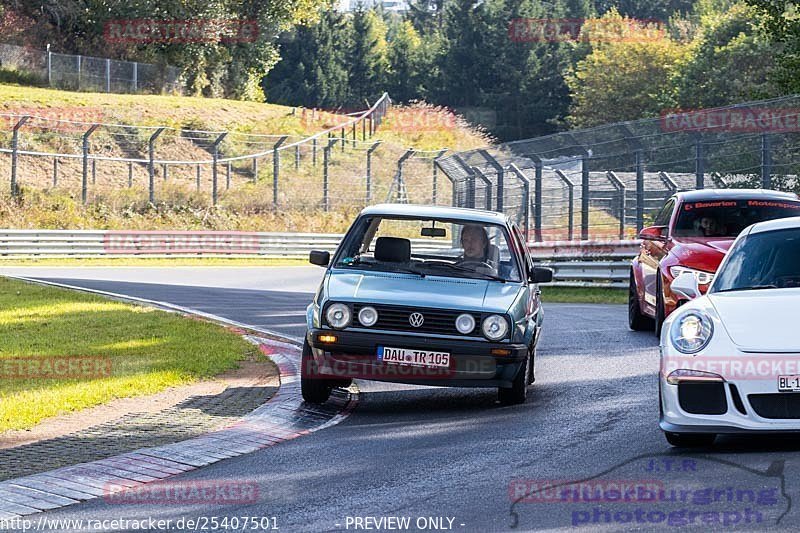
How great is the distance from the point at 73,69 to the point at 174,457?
49.9m

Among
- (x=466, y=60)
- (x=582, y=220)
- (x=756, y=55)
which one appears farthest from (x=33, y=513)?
(x=466, y=60)

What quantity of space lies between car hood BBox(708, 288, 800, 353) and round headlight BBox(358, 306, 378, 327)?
8.80 ft

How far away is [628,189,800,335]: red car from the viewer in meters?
14.0

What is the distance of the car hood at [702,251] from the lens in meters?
13.6

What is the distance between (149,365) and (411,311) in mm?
3521

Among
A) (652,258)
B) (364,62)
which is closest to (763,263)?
(652,258)

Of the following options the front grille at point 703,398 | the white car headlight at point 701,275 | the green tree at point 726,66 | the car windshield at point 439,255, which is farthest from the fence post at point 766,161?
the green tree at point 726,66

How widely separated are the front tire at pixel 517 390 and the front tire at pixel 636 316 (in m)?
5.68

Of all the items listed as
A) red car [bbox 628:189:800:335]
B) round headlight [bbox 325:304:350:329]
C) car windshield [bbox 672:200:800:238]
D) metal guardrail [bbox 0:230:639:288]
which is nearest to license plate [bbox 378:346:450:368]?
round headlight [bbox 325:304:350:329]

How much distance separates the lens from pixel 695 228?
578 inches

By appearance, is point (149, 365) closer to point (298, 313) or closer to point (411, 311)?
point (411, 311)

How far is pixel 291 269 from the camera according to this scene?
33312 mm

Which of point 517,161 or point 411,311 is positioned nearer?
point 411,311

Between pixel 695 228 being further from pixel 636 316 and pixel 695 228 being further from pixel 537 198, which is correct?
pixel 537 198
